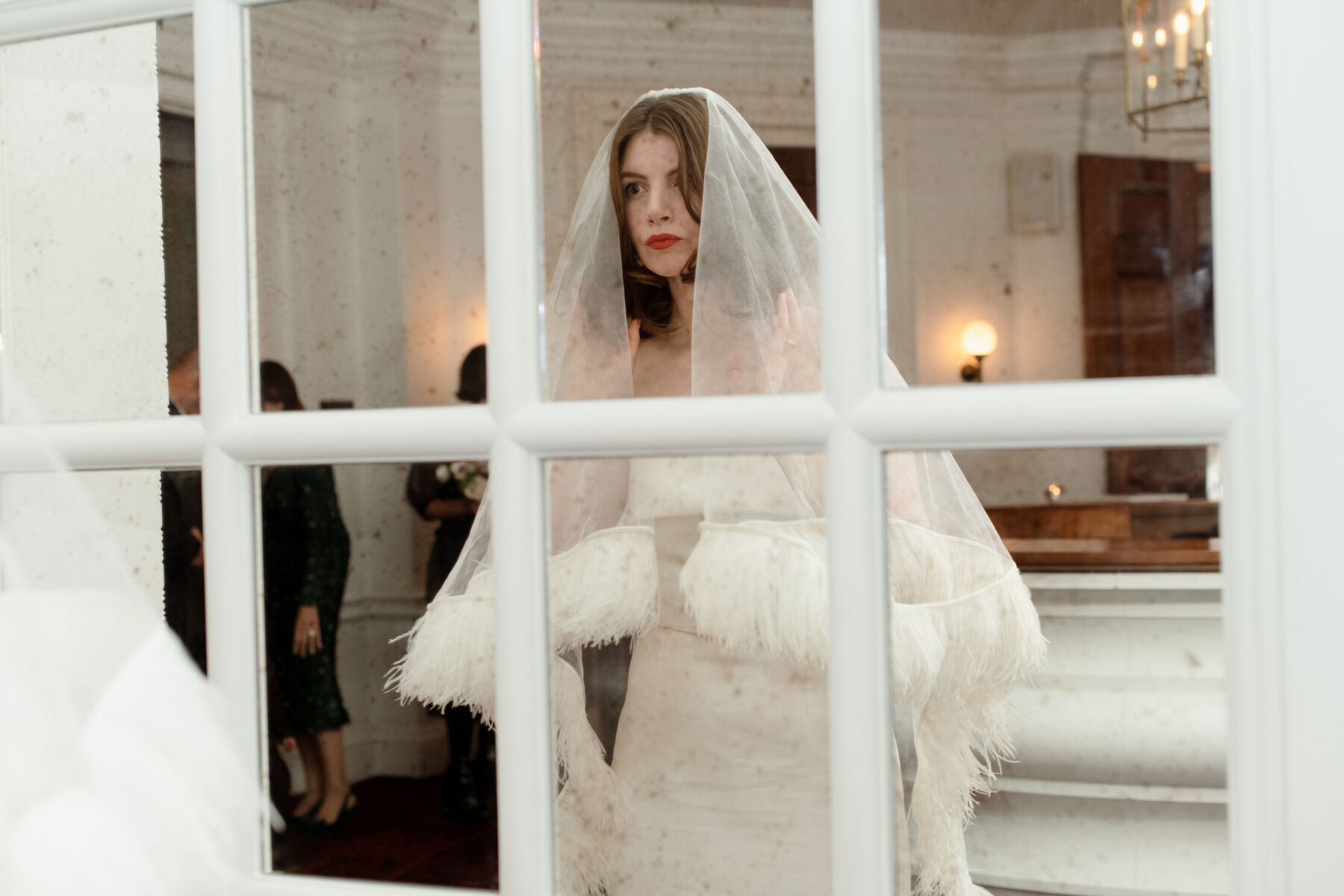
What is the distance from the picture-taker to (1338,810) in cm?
59

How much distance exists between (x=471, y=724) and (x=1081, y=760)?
458 millimetres

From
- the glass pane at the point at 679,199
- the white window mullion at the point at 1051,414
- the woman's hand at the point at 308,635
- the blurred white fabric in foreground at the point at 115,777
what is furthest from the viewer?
the woman's hand at the point at 308,635

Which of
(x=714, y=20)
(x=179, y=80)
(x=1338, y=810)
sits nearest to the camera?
(x=1338, y=810)

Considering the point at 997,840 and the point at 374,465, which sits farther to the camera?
the point at 374,465

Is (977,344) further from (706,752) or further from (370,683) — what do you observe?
(370,683)

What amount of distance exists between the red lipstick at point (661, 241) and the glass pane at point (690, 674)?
178mm

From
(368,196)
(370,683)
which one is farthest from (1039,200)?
(370,683)

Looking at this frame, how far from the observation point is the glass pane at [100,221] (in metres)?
0.86

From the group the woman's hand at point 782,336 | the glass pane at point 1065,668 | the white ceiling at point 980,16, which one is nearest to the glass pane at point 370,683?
the woman's hand at point 782,336

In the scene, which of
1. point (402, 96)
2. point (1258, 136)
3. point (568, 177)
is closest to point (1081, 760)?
point (1258, 136)

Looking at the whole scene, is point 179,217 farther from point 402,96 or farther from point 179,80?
point 402,96

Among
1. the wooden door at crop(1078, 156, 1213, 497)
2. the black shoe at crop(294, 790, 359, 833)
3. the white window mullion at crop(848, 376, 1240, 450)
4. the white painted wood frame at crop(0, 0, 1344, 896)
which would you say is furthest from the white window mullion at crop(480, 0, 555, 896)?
the wooden door at crop(1078, 156, 1213, 497)

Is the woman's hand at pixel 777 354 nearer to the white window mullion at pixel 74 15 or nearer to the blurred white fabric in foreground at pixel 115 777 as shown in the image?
the blurred white fabric in foreground at pixel 115 777

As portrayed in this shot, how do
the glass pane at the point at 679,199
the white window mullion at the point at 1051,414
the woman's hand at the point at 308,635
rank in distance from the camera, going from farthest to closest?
the woman's hand at the point at 308,635, the glass pane at the point at 679,199, the white window mullion at the point at 1051,414
